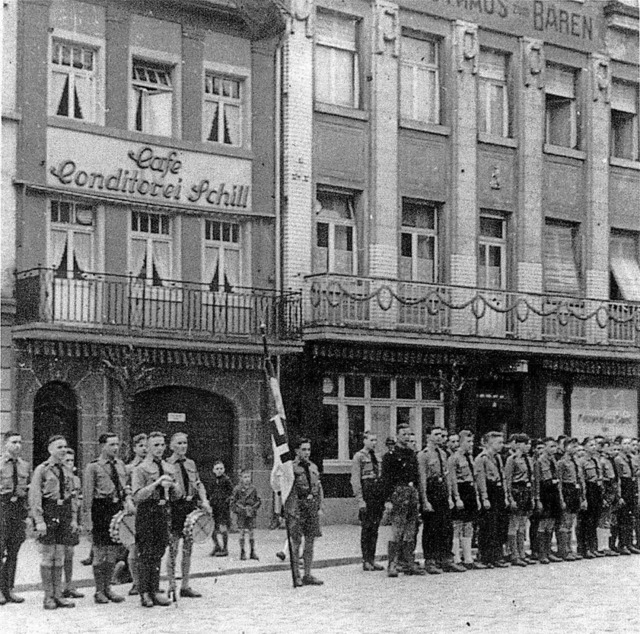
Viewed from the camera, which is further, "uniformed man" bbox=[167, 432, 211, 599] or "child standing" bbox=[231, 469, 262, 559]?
"child standing" bbox=[231, 469, 262, 559]

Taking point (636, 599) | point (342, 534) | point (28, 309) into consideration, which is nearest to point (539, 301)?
point (342, 534)

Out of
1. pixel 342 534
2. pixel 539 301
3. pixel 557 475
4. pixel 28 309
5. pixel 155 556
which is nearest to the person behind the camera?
pixel 155 556

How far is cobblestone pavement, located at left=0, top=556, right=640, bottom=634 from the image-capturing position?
12453 mm

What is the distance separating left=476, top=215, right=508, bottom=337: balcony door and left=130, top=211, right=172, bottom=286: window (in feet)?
22.8

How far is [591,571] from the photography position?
17953 millimetres

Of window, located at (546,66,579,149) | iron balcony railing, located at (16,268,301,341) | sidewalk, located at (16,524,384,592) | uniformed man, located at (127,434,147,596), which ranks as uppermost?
window, located at (546,66,579,149)

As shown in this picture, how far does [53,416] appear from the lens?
73.7ft

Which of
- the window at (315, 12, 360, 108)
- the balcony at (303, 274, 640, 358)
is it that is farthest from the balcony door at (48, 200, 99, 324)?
the window at (315, 12, 360, 108)

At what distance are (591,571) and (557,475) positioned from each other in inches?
76.1

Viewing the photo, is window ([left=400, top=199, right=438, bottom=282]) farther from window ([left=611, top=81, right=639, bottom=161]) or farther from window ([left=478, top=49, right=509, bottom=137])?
window ([left=611, top=81, right=639, bottom=161])

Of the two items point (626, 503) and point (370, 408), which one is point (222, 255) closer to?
point (370, 408)

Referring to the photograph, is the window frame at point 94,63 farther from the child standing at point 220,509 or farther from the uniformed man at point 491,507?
the uniformed man at point 491,507

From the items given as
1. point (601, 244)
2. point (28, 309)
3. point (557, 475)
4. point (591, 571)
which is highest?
point (601, 244)

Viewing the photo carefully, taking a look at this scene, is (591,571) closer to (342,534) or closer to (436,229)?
(342,534)
